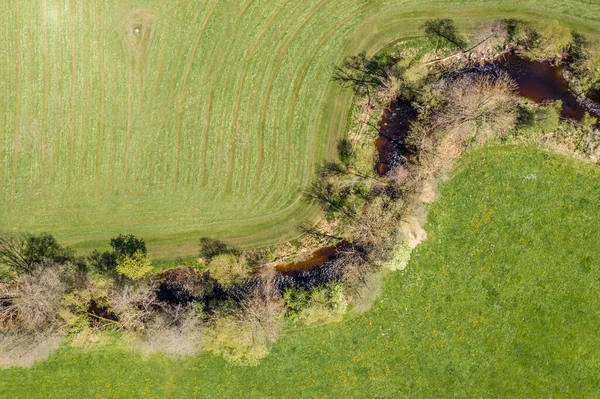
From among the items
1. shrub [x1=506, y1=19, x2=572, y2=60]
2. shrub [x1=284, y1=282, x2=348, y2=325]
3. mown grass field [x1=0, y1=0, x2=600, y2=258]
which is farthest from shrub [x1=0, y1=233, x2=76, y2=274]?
shrub [x1=506, y1=19, x2=572, y2=60]

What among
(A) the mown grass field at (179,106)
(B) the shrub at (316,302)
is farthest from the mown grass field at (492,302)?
(A) the mown grass field at (179,106)

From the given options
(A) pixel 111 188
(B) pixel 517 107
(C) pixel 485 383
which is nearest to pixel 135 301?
(A) pixel 111 188

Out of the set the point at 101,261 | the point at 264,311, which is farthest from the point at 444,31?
the point at 101,261

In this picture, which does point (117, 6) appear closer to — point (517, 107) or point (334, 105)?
point (334, 105)

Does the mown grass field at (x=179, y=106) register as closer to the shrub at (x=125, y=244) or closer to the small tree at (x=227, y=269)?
the shrub at (x=125, y=244)

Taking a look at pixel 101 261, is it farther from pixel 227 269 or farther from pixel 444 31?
pixel 444 31

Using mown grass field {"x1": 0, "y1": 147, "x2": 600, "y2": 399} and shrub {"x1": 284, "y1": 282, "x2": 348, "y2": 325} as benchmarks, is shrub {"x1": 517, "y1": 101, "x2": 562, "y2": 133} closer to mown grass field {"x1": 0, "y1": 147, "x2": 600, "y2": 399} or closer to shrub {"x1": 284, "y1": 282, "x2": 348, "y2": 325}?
mown grass field {"x1": 0, "y1": 147, "x2": 600, "y2": 399}
